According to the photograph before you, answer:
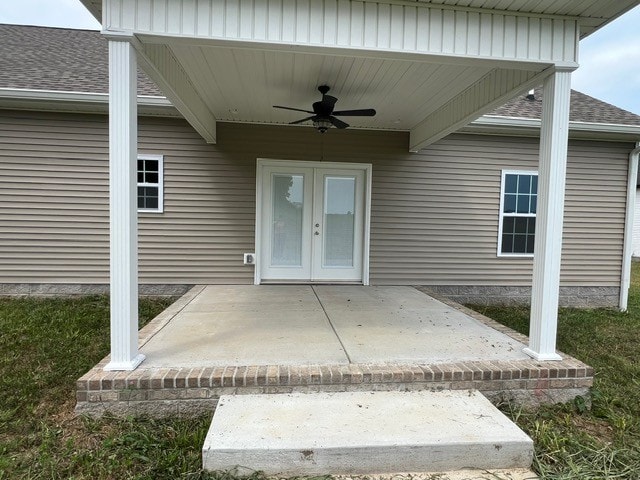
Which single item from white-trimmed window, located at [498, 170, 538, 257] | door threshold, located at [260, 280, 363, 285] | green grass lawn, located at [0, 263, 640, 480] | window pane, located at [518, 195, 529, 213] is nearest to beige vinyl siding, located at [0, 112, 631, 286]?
white-trimmed window, located at [498, 170, 538, 257]

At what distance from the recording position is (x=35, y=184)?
545 centimetres

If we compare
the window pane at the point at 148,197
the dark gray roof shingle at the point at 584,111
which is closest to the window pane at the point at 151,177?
the window pane at the point at 148,197

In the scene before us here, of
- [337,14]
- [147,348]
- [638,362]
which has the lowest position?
[638,362]

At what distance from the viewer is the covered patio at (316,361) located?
7.95 feet

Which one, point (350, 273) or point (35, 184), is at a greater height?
point (35, 184)

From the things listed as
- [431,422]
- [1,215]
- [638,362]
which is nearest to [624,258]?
[638,362]

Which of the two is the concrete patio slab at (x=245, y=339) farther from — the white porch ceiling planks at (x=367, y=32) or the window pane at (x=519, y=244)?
the window pane at (x=519, y=244)

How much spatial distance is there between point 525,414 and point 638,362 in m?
2.05

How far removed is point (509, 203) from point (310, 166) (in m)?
3.37

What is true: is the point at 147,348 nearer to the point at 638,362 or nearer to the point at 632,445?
the point at 632,445

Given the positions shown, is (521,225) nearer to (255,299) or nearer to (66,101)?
(255,299)

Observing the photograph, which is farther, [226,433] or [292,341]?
[292,341]

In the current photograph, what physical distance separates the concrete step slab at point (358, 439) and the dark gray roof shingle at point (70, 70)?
4189 millimetres

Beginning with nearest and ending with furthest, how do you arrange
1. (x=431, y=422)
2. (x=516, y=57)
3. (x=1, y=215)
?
1. (x=431, y=422)
2. (x=516, y=57)
3. (x=1, y=215)
